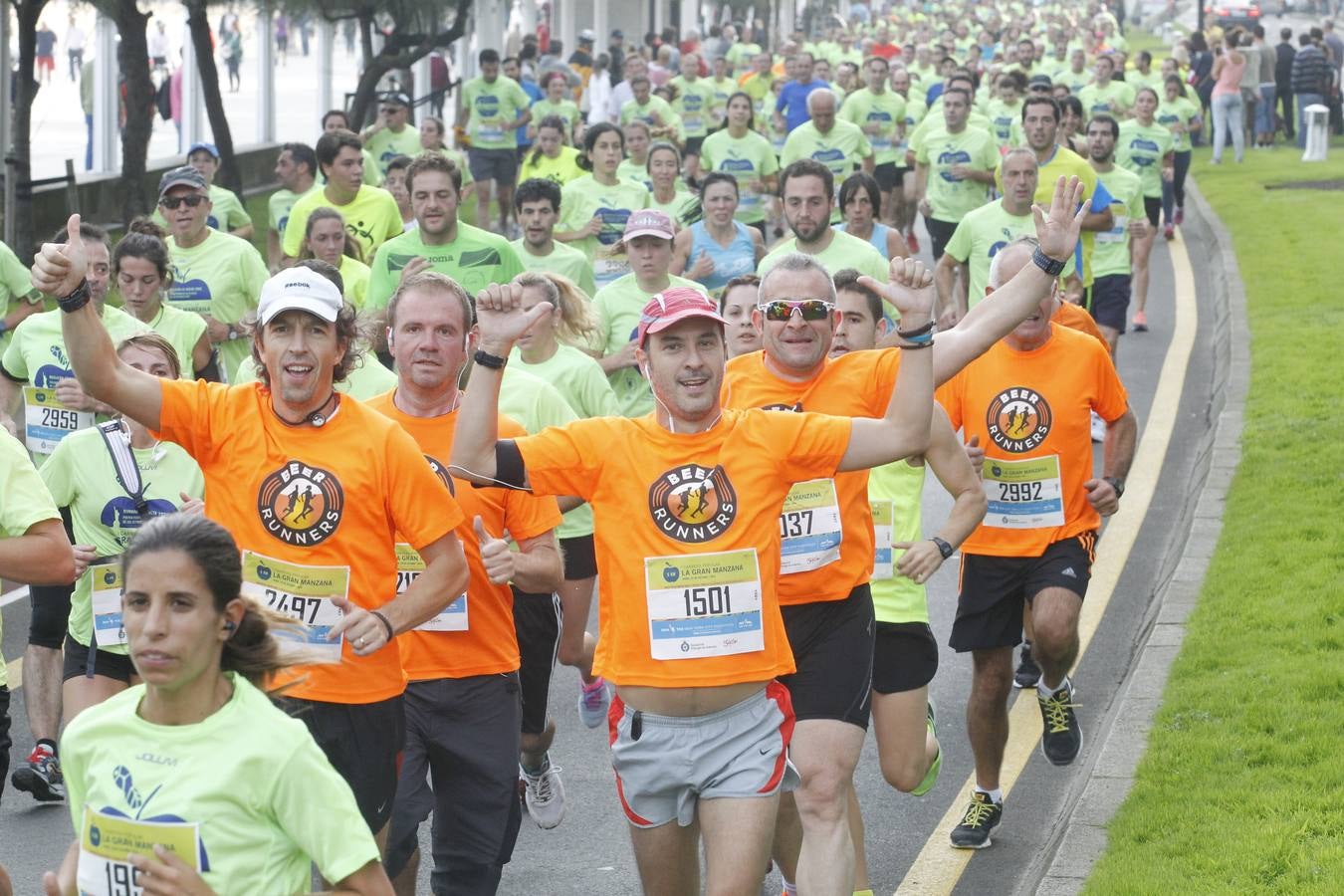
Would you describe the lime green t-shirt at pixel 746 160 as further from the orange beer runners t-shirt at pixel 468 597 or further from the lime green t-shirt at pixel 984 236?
the orange beer runners t-shirt at pixel 468 597

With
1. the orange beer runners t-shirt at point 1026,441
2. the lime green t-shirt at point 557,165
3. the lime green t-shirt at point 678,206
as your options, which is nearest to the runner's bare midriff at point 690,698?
the orange beer runners t-shirt at point 1026,441

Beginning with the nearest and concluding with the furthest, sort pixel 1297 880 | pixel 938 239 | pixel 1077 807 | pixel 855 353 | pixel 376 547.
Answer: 1. pixel 376 547
2. pixel 1297 880
3. pixel 855 353
4. pixel 1077 807
5. pixel 938 239

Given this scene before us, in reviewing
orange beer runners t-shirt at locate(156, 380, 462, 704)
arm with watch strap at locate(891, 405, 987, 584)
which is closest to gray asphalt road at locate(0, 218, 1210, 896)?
arm with watch strap at locate(891, 405, 987, 584)

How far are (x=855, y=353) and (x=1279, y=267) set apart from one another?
16315mm

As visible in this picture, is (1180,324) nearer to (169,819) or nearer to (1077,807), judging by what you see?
(1077,807)

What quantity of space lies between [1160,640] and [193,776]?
243 inches

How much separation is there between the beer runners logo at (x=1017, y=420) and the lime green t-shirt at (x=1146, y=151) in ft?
46.1

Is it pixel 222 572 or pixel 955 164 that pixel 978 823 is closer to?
pixel 222 572

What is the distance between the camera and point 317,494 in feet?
17.3

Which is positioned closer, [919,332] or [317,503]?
[317,503]

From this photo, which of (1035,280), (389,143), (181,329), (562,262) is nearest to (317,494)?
(1035,280)

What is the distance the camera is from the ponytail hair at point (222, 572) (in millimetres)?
3982

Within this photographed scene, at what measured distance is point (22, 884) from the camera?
22.7 ft

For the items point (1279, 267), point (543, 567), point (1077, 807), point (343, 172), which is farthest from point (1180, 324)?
point (543, 567)
